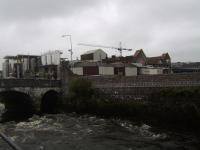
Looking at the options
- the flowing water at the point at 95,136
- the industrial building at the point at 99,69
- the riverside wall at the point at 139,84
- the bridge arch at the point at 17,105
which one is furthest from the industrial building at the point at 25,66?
→ the flowing water at the point at 95,136

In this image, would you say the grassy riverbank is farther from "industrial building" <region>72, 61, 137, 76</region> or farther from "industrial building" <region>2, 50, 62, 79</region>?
"industrial building" <region>2, 50, 62, 79</region>

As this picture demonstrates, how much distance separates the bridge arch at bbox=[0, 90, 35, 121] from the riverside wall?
24.1ft

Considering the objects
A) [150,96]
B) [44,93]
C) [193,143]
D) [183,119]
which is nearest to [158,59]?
[44,93]

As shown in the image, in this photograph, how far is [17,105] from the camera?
156ft

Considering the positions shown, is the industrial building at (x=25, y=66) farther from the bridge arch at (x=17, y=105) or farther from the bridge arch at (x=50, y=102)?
the bridge arch at (x=50, y=102)

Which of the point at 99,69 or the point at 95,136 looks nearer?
the point at 95,136

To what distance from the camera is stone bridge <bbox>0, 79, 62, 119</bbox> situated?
3797cm

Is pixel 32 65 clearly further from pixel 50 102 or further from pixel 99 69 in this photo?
pixel 50 102

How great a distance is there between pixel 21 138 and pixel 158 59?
53029 millimetres

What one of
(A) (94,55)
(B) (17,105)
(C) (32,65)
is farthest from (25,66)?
(B) (17,105)

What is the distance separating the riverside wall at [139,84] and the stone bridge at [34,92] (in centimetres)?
484

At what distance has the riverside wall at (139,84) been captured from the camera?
2833 centimetres

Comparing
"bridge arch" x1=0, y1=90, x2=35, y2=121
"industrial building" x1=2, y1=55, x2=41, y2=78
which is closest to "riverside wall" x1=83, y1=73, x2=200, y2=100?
"bridge arch" x1=0, y1=90, x2=35, y2=121

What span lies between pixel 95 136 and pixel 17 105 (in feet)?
87.9
